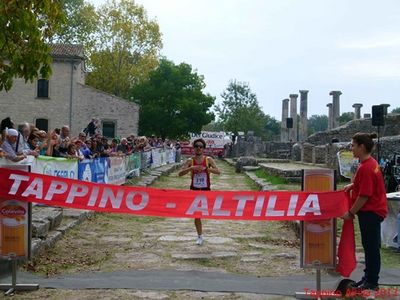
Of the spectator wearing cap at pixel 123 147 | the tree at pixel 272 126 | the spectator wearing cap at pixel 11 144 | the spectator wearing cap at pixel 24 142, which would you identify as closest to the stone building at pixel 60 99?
the spectator wearing cap at pixel 123 147

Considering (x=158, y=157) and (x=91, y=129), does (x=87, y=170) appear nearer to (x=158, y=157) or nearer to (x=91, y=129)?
(x=91, y=129)

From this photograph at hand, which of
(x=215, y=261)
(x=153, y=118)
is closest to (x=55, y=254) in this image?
(x=215, y=261)

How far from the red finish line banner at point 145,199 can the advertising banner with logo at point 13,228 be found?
9 centimetres

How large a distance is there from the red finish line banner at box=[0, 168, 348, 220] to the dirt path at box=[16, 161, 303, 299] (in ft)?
3.06

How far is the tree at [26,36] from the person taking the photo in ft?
20.4

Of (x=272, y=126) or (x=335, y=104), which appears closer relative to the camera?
(x=335, y=104)

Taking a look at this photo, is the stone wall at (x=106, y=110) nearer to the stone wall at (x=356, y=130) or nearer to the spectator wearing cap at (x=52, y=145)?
the stone wall at (x=356, y=130)

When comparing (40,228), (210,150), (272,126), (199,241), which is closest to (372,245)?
(199,241)

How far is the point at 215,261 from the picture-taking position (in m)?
7.63

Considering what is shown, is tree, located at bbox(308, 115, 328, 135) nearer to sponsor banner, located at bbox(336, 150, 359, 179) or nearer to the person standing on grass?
sponsor banner, located at bbox(336, 150, 359, 179)

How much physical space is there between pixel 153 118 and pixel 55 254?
43.8 meters

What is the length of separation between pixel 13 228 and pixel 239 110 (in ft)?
211

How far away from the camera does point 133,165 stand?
2017cm

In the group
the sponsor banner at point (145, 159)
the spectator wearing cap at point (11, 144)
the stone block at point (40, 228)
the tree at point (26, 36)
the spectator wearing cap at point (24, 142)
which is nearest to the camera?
the tree at point (26, 36)
